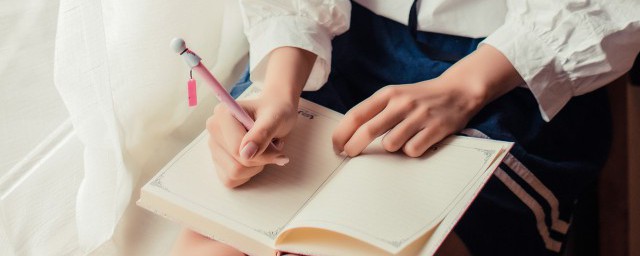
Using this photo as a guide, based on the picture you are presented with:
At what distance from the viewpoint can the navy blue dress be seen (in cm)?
66

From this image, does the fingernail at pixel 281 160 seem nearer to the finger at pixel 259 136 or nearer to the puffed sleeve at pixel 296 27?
the finger at pixel 259 136

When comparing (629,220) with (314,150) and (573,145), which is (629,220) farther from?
(314,150)

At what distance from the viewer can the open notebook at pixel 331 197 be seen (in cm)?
52

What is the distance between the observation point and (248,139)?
22.9 inches

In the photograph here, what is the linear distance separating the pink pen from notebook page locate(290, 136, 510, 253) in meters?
0.08

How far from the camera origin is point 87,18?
594 millimetres

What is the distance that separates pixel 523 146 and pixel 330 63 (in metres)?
0.21

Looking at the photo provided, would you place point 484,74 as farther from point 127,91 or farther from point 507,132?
point 127,91

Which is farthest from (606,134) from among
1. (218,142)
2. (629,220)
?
(218,142)

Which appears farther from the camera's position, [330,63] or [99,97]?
[330,63]

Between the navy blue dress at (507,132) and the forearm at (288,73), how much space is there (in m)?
0.06

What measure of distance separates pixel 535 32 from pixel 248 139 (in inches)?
11.2

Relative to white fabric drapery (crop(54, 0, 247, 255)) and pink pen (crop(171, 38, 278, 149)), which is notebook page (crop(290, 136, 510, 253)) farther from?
white fabric drapery (crop(54, 0, 247, 255))

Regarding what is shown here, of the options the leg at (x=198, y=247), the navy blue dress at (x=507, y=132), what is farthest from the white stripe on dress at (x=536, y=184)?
the leg at (x=198, y=247)
